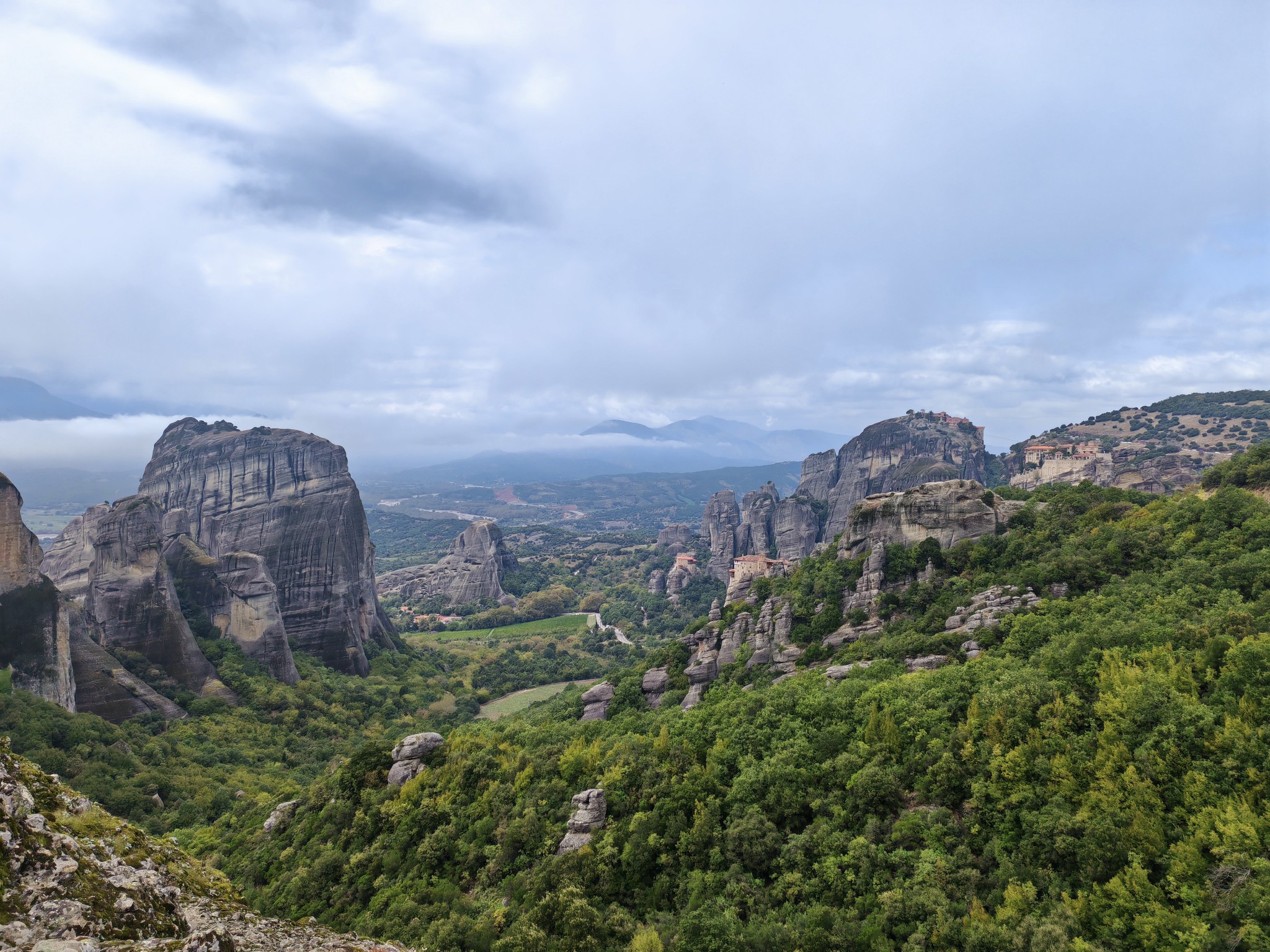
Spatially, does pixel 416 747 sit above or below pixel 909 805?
below

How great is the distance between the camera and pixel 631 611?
381ft

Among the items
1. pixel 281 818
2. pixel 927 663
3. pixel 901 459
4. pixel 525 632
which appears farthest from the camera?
pixel 901 459

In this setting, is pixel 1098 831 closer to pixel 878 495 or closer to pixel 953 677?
pixel 953 677

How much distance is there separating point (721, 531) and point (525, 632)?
46.6 m

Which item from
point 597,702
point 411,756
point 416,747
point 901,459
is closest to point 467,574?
point 901,459

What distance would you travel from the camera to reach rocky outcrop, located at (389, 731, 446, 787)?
94.1ft

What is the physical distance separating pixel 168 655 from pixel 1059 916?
2490 inches

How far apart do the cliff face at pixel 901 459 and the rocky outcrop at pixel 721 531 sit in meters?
18.6

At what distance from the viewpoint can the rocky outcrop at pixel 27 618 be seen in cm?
3916

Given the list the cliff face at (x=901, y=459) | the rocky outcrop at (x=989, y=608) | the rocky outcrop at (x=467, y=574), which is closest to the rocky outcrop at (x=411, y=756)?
the rocky outcrop at (x=989, y=608)

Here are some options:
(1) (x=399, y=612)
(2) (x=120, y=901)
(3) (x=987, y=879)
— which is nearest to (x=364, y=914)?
(2) (x=120, y=901)

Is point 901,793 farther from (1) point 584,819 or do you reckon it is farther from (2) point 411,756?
(2) point 411,756

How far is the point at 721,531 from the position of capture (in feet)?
422

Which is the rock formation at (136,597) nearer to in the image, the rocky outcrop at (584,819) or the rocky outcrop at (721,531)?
the rocky outcrop at (584,819)
